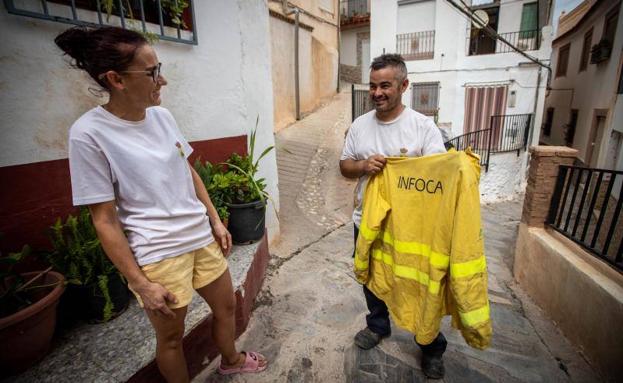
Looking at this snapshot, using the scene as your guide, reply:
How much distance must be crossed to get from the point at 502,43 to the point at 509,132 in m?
3.31

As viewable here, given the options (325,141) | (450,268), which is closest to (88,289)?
(450,268)

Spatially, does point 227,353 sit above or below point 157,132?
below

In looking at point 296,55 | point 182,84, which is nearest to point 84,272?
point 182,84

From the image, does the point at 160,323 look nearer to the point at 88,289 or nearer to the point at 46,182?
the point at 88,289

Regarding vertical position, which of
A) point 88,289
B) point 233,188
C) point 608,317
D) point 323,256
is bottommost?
point 323,256

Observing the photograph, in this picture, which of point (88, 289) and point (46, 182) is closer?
point (88, 289)

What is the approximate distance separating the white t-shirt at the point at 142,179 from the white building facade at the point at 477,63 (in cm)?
1200

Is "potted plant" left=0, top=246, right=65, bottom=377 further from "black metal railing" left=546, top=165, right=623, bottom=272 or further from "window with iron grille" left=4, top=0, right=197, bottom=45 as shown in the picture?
"black metal railing" left=546, top=165, right=623, bottom=272

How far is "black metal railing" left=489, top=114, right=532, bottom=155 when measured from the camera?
11.9m

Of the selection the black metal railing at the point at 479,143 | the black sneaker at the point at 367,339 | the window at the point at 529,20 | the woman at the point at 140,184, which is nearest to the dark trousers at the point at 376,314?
the black sneaker at the point at 367,339

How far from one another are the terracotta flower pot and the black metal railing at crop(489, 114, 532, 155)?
13.2 meters

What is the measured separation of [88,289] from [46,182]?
0.78 metres

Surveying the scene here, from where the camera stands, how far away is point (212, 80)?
3234 mm

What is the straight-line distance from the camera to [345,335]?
8.23 ft
